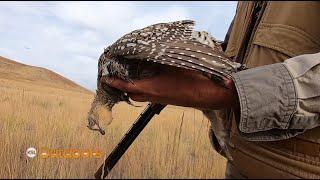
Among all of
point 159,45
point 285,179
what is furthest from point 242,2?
point 159,45

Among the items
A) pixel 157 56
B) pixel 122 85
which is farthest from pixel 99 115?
pixel 157 56

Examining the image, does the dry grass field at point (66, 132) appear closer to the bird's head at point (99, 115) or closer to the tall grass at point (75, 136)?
the tall grass at point (75, 136)

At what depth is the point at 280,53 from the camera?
1.57m

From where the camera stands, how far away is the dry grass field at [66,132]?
1364 millimetres

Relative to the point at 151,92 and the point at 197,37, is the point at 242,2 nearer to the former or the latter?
the point at 197,37

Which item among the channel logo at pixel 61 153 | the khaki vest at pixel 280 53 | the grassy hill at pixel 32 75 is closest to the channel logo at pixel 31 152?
the channel logo at pixel 61 153

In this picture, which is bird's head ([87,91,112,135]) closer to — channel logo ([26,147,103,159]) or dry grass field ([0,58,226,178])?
dry grass field ([0,58,226,178])

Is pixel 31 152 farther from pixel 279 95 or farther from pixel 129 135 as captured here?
pixel 279 95

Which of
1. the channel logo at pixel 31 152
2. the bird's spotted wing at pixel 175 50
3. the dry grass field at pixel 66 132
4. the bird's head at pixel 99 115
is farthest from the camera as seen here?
the channel logo at pixel 31 152

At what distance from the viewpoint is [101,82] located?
118cm

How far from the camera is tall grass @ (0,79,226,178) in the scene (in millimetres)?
1406

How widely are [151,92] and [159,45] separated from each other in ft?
0.39

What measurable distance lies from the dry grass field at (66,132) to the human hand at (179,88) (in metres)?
0.39

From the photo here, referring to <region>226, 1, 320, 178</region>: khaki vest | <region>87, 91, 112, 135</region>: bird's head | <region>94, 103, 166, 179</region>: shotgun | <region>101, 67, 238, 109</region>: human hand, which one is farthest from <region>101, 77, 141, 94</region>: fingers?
<region>226, 1, 320, 178</region>: khaki vest
